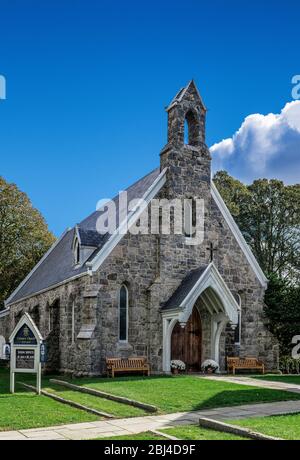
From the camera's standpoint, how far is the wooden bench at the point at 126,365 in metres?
23.6

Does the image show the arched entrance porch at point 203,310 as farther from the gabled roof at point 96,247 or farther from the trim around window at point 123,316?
the trim around window at point 123,316

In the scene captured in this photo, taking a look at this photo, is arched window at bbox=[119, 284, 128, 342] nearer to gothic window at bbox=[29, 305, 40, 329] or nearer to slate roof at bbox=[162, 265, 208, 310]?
slate roof at bbox=[162, 265, 208, 310]

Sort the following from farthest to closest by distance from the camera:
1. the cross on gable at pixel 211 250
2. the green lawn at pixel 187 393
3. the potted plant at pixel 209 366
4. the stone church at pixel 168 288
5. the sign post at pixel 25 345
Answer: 1. the cross on gable at pixel 211 250
2. the potted plant at pixel 209 366
3. the stone church at pixel 168 288
4. the sign post at pixel 25 345
5. the green lawn at pixel 187 393

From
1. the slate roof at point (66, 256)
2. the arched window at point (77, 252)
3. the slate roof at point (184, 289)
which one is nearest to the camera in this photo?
the slate roof at point (184, 289)

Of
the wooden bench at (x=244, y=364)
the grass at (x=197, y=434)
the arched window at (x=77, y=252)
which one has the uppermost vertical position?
the arched window at (x=77, y=252)

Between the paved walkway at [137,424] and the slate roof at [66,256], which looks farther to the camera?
the slate roof at [66,256]

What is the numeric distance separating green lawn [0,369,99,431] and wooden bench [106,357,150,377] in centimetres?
708

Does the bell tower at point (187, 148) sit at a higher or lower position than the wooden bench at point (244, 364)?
higher

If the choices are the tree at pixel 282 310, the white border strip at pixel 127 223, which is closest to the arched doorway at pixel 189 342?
the tree at pixel 282 310

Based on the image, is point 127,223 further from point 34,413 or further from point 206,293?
point 34,413

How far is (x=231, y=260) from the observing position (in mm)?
28234

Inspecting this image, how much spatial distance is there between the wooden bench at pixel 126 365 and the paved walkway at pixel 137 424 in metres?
9.93

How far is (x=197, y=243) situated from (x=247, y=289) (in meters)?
3.79
